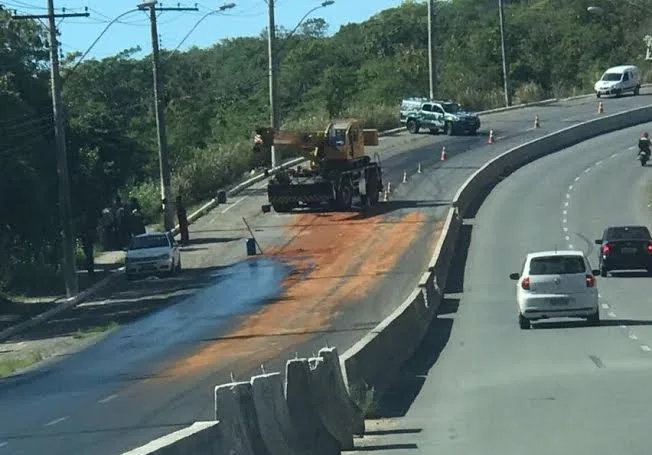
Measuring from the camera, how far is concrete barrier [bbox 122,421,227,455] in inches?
360

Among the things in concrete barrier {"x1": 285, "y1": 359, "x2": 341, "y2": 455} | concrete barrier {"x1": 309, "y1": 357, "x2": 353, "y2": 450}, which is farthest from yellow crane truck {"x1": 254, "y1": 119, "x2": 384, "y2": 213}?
concrete barrier {"x1": 285, "y1": 359, "x2": 341, "y2": 455}

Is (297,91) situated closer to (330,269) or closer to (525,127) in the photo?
(525,127)

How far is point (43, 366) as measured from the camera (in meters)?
32.1

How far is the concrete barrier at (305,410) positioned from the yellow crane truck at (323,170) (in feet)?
142

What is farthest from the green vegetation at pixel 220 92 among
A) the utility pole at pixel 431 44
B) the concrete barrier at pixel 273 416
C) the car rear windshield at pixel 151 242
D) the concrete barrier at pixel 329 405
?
the concrete barrier at pixel 273 416

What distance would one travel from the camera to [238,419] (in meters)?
11.8

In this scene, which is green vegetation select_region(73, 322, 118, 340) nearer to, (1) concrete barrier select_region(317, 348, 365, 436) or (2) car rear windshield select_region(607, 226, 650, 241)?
(2) car rear windshield select_region(607, 226, 650, 241)

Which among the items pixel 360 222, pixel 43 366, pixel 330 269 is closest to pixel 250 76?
pixel 360 222

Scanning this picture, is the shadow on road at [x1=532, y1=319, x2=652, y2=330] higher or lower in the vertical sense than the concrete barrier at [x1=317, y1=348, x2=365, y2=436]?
lower

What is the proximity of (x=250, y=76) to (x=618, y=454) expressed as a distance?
492ft

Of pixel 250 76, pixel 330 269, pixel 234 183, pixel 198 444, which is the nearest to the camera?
pixel 198 444

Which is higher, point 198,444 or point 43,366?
point 198,444

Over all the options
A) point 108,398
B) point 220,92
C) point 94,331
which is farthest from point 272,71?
point 220,92

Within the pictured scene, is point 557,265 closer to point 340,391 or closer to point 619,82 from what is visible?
point 340,391
